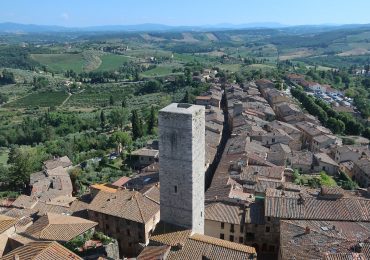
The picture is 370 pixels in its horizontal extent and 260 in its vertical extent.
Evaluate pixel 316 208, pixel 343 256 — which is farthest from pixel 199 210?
pixel 316 208

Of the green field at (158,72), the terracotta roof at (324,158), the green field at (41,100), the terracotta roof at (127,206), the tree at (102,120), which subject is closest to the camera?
the terracotta roof at (127,206)

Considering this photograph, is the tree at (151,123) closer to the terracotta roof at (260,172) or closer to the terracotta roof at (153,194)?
the terracotta roof at (260,172)

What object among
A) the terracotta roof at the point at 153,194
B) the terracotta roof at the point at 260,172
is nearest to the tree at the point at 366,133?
the terracotta roof at the point at 260,172

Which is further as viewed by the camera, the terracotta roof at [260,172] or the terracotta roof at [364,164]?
the terracotta roof at [364,164]

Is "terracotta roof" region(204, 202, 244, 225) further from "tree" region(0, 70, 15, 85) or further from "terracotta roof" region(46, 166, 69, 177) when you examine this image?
"tree" region(0, 70, 15, 85)

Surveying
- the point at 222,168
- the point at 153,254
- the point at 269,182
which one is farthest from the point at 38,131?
the point at 153,254

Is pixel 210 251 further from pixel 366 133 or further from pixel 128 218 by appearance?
pixel 366 133

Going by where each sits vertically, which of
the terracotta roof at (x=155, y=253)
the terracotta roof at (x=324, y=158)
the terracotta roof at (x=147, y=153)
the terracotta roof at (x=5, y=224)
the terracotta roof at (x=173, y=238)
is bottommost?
the terracotta roof at (x=147, y=153)
